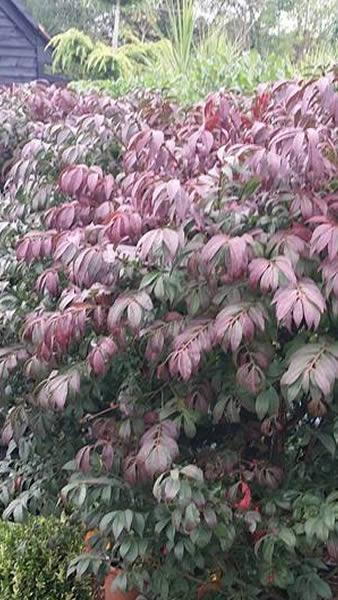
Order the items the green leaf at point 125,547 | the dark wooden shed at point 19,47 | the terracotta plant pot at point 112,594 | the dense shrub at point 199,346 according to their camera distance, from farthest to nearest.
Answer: the dark wooden shed at point 19,47, the terracotta plant pot at point 112,594, the green leaf at point 125,547, the dense shrub at point 199,346

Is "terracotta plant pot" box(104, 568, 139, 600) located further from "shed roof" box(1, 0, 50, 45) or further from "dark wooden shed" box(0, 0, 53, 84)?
"shed roof" box(1, 0, 50, 45)

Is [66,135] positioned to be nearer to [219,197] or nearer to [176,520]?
[219,197]

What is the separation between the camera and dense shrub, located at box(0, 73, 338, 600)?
7.13 ft

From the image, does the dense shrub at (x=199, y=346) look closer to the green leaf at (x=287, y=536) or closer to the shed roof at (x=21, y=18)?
the green leaf at (x=287, y=536)

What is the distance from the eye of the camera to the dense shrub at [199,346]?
2172mm

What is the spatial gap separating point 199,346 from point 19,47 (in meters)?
9.19

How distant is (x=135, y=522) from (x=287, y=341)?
2.35 ft

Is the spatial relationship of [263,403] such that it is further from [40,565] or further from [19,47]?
[19,47]

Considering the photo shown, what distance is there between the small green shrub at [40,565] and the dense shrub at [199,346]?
0.62 m

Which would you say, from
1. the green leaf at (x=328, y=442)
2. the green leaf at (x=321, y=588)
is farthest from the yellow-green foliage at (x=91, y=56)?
the green leaf at (x=321, y=588)

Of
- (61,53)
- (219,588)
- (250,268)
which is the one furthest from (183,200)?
(61,53)

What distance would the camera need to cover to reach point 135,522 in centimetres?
246

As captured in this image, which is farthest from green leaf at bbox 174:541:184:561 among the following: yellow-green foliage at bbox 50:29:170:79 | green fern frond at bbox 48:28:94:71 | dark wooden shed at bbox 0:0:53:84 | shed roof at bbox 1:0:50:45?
shed roof at bbox 1:0:50:45

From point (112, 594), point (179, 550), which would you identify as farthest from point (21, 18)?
point (179, 550)
